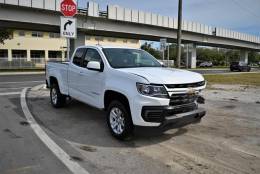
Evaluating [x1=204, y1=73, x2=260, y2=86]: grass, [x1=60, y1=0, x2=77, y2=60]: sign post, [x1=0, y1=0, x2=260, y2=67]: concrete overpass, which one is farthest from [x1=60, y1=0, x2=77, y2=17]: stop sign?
[x1=0, y1=0, x2=260, y2=67]: concrete overpass

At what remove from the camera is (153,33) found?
127 ft

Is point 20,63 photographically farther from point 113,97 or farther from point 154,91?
point 154,91

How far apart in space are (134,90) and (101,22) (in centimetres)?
2874

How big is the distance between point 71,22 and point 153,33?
28.0 m

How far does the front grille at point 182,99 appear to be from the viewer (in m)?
4.84

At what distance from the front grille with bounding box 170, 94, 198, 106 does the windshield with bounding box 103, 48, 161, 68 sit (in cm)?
146

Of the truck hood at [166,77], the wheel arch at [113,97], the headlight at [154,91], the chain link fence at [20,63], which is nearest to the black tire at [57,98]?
the wheel arch at [113,97]

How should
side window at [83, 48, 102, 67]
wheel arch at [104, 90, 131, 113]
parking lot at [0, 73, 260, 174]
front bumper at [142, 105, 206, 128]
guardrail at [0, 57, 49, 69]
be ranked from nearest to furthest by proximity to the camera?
1. parking lot at [0, 73, 260, 174]
2. front bumper at [142, 105, 206, 128]
3. wheel arch at [104, 90, 131, 113]
4. side window at [83, 48, 102, 67]
5. guardrail at [0, 57, 49, 69]

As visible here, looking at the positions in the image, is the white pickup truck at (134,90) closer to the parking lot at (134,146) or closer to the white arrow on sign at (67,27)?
the parking lot at (134,146)

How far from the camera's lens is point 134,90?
4820 mm

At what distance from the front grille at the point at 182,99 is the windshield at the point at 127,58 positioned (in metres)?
1.46

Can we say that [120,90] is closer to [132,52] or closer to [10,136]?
[132,52]

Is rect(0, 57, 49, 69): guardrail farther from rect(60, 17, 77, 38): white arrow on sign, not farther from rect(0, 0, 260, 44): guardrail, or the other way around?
rect(60, 17, 77, 38): white arrow on sign

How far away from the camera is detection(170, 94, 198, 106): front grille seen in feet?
15.9
